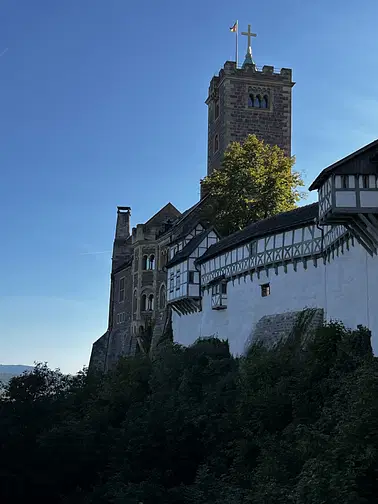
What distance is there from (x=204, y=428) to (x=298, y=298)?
21.7ft

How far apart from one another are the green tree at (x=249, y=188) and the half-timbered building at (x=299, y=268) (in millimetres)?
2926

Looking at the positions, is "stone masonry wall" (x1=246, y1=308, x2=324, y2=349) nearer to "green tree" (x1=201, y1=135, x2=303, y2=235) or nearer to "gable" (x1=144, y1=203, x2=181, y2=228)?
"green tree" (x1=201, y1=135, x2=303, y2=235)

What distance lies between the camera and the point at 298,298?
30.5 meters

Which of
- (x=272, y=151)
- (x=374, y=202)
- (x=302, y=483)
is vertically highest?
(x=272, y=151)

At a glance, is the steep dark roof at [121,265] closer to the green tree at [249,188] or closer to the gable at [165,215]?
the gable at [165,215]

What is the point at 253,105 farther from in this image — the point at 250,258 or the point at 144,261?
the point at 250,258

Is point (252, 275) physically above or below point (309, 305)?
above

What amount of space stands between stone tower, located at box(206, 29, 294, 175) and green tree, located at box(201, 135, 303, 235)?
925 centimetres

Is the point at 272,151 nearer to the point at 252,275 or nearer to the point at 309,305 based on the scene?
the point at 252,275

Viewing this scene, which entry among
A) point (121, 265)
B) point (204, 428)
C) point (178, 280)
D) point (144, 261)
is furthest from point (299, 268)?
point (121, 265)

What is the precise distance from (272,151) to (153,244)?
11215 millimetres

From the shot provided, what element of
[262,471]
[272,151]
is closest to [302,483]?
[262,471]

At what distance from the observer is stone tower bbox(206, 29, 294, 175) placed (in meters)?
53.3

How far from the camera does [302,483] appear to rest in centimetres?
1894
